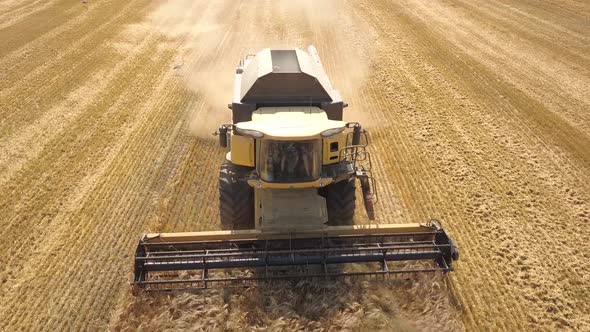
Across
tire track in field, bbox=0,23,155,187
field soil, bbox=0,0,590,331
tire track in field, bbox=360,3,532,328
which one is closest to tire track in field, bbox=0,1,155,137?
field soil, bbox=0,0,590,331

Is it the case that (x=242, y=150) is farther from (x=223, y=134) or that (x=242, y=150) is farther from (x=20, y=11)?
(x=20, y=11)

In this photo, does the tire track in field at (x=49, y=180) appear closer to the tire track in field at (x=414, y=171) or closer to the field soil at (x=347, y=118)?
the field soil at (x=347, y=118)

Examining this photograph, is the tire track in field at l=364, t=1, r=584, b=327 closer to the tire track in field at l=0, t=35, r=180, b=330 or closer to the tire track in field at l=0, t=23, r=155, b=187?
the tire track in field at l=0, t=35, r=180, b=330

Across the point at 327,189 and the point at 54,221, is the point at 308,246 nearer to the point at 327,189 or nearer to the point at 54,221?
the point at 327,189

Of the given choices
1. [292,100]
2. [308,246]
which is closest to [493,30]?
[292,100]

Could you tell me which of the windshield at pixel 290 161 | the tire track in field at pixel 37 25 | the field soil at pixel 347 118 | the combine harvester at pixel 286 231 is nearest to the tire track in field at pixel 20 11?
the field soil at pixel 347 118
